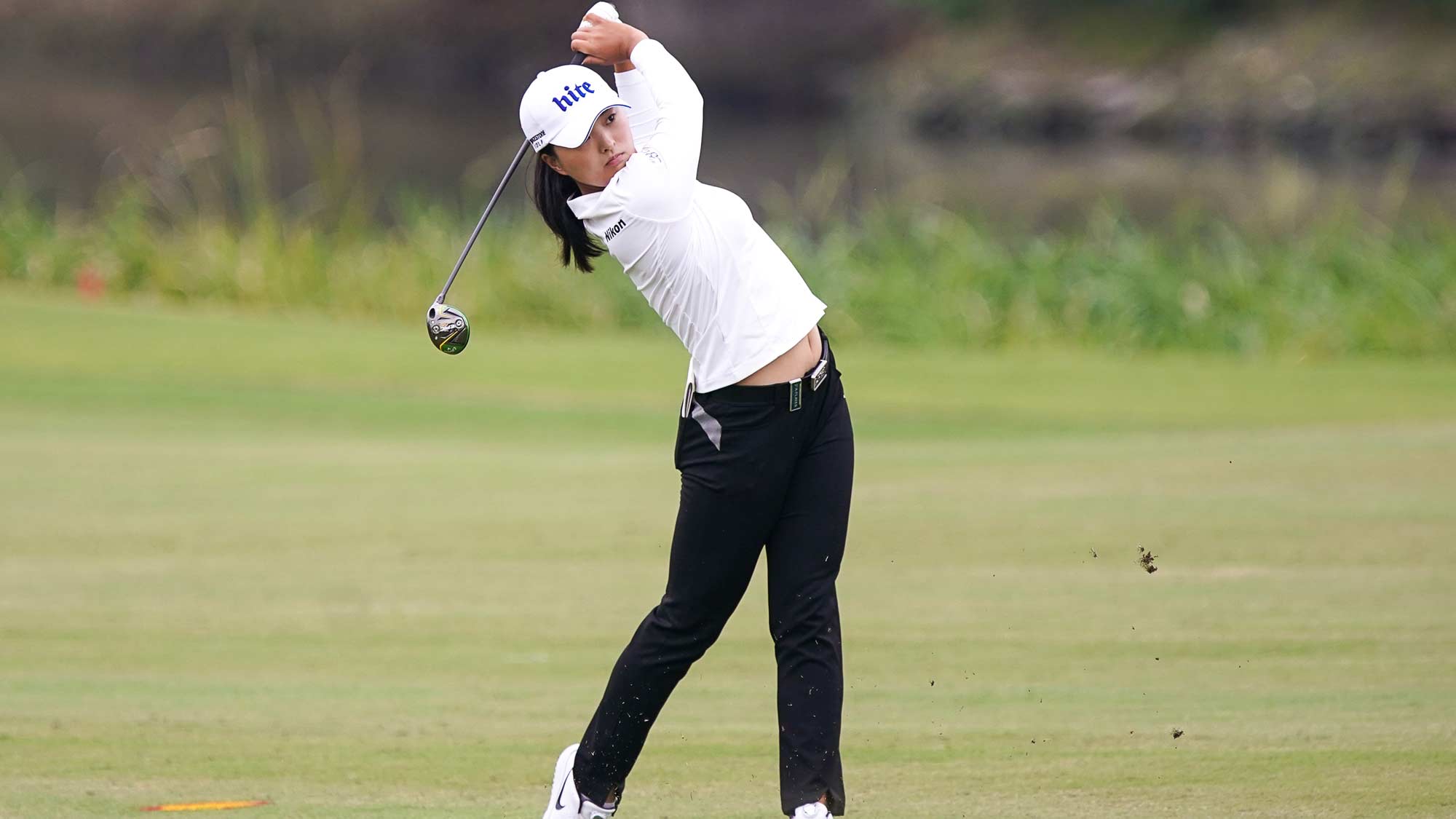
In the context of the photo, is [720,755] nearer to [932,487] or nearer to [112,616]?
[112,616]

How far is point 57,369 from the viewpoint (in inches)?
515

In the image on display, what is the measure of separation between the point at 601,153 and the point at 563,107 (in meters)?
0.12

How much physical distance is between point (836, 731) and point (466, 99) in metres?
60.3

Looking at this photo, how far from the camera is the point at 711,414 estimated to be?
3639 mm

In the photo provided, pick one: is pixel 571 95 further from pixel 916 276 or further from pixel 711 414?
pixel 916 276

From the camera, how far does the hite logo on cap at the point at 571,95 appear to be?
11.9ft

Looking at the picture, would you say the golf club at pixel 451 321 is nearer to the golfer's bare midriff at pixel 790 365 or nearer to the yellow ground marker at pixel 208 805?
the golfer's bare midriff at pixel 790 365

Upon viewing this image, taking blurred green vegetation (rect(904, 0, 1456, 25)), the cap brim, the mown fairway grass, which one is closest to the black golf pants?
the mown fairway grass

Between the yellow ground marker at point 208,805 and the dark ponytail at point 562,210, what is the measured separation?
134cm

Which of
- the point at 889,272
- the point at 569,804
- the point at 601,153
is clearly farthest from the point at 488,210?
→ the point at 889,272

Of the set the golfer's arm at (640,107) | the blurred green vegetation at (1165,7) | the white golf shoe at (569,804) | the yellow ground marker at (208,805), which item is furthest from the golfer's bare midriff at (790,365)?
the blurred green vegetation at (1165,7)

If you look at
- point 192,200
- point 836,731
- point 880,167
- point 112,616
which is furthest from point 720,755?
point 880,167

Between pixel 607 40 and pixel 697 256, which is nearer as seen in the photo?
pixel 697 256

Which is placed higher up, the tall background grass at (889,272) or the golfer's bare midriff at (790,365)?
the tall background grass at (889,272)
